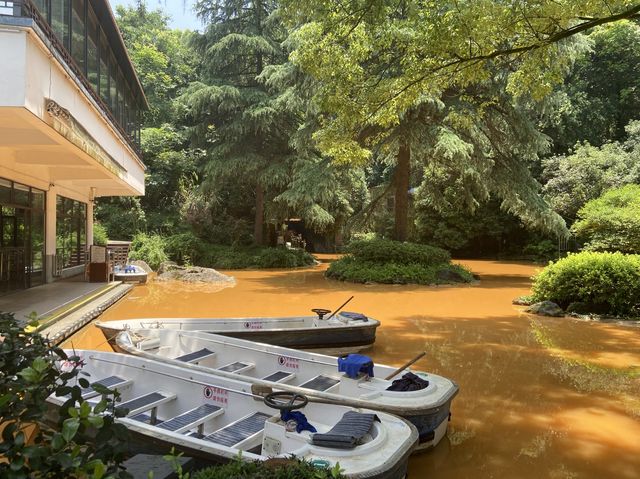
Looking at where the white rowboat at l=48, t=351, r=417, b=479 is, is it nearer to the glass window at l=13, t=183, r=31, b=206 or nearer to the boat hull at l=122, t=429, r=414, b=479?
the boat hull at l=122, t=429, r=414, b=479

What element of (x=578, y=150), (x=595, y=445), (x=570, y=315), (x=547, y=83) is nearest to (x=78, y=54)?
(x=547, y=83)

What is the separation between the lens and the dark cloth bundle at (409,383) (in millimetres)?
5234

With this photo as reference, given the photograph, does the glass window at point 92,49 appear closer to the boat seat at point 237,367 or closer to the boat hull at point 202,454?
the boat seat at point 237,367

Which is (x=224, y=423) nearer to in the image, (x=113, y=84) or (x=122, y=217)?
(x=113, y=84)

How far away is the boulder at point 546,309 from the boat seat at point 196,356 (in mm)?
9237

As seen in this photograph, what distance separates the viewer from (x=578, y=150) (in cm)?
2642

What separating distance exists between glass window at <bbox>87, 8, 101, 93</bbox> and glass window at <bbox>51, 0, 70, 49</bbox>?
193 centimetres

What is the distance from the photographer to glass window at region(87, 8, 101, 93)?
35.8ft

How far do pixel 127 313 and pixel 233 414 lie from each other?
8701mm

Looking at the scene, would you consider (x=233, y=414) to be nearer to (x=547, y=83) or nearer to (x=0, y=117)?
(x=0, y=117)

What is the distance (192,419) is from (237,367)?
5.91ft

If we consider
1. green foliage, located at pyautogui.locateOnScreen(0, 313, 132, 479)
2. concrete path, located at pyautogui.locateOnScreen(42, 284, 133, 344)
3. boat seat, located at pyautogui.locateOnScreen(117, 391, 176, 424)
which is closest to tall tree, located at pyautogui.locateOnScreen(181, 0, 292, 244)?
concrete path, located at pyautogui.locateOnScreen(42, 284, 133, 344)

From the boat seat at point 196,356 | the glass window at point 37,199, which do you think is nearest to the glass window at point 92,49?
the glass window at point 37,199

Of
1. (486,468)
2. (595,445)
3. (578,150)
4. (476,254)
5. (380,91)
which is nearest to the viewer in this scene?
(486,468)
